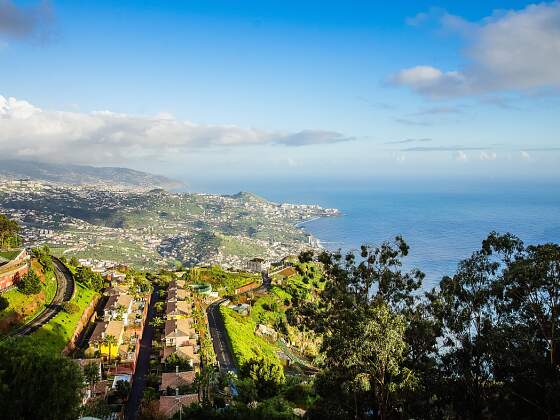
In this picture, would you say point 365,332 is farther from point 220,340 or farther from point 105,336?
point 220,340

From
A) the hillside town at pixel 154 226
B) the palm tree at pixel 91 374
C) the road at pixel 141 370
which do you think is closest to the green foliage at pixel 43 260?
the road at pixel 141 370

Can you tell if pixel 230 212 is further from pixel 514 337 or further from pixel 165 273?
pixel 514 337

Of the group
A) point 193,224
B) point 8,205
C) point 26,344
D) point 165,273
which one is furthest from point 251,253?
point 26,344

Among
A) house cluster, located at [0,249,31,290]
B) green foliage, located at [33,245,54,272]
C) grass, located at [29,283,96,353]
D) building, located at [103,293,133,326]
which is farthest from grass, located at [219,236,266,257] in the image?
grass, located at [29,283,96,353]

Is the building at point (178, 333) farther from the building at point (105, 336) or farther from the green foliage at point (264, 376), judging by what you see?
the green foliage at point (264, 376)

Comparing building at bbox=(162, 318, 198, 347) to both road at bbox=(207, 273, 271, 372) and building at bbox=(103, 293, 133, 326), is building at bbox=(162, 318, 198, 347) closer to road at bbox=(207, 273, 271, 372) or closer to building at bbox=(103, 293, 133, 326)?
road at bbox=(207, 273, 271, 372)

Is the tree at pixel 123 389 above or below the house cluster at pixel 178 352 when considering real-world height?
below
